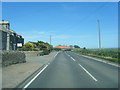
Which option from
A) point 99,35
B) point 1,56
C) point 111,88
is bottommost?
point 111,88

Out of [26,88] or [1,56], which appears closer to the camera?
[26,88]

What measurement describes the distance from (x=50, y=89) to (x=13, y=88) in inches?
65.5

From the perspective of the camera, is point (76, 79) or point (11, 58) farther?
point (11, 58)

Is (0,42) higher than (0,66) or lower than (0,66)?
higher

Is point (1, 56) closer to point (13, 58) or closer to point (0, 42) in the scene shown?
point (13, 58)

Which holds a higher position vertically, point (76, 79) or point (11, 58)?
point (11, 58)

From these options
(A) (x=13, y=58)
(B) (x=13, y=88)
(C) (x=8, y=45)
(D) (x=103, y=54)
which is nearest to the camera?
(B) (x=13, y=88)

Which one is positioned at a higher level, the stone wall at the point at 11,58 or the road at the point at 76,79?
the stone wall at the point at 11,58

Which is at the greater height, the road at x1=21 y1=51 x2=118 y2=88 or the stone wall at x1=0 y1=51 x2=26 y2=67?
the stone wall at x1=0 y1=51 x2=26 y2=67

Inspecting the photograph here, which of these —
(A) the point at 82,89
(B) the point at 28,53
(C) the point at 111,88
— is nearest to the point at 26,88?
(A) the point at 82,89

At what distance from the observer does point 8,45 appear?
42656 mm

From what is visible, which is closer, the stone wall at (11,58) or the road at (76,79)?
the road at (76,79)

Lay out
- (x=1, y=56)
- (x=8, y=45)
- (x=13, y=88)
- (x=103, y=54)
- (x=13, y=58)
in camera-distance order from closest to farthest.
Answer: (x=13, y=88), (x=1, y=56), (x=13, y=58), (x=103, y=54), (x=8, y=45)

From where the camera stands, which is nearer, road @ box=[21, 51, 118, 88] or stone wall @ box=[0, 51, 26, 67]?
road @ box=[21, 51, 118, 88]
